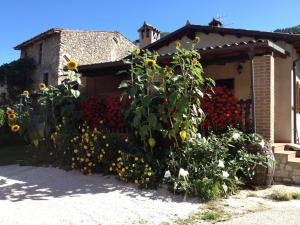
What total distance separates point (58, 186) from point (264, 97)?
4.56m

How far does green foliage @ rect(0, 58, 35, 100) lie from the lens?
30.3m

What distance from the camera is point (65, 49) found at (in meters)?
28.2

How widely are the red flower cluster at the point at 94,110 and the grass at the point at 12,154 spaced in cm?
228

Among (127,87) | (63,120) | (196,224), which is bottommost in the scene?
(196,224)

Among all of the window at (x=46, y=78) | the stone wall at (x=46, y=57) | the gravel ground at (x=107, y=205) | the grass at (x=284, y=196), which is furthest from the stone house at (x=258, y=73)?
the window at (x=46, y=78)

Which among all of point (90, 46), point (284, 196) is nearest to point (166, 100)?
point (284, 196)

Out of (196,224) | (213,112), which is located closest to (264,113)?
(213,112)

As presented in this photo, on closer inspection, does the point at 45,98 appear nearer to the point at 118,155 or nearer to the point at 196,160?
the point at 118,155

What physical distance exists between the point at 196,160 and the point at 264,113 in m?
2.13

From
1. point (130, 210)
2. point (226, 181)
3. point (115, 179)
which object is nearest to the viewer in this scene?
point (130, 210)

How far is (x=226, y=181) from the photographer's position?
6562mm

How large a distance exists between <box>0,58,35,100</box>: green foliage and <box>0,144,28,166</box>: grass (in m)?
17.4

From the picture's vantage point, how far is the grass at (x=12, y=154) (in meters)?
10.2

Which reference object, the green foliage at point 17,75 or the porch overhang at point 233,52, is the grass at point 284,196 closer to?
the porch overhang at point 233,52
